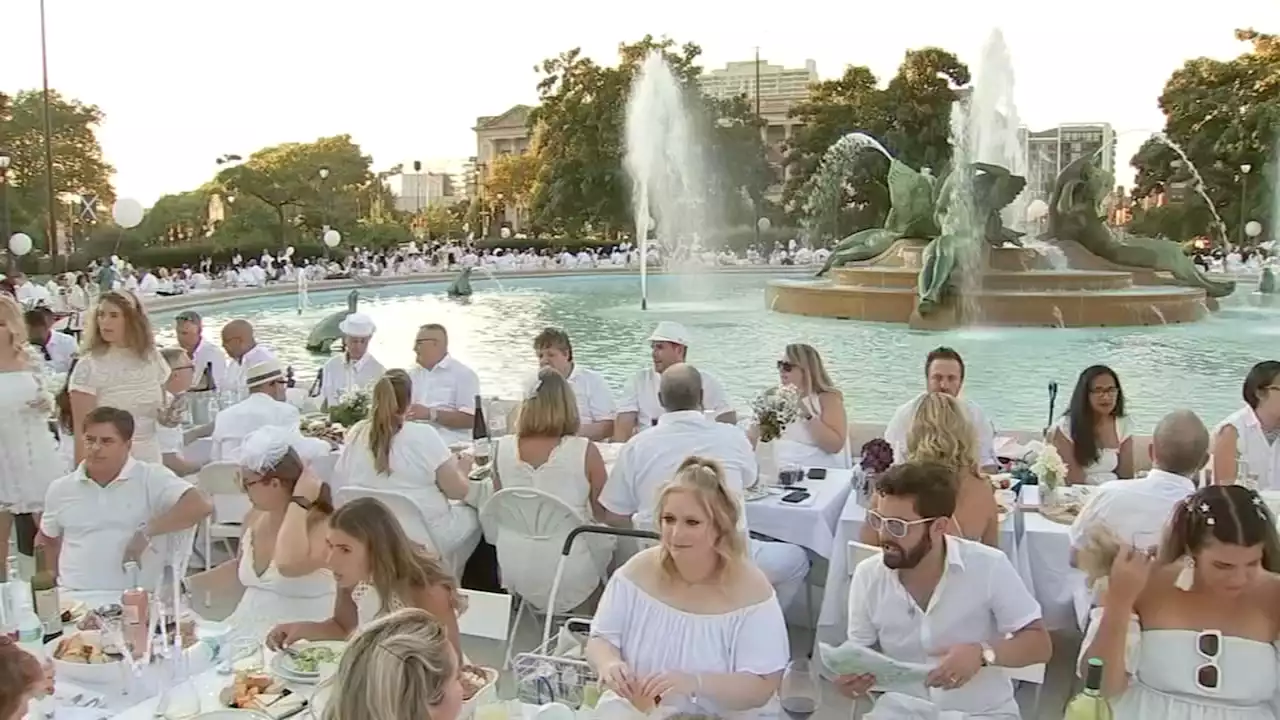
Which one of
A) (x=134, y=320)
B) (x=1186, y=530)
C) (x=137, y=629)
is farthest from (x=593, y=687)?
(x=134, y=320)

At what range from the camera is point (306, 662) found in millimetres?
3232

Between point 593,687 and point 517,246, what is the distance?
4753 centimetres

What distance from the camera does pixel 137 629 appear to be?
320cm

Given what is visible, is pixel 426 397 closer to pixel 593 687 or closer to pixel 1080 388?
pixel 1080 388

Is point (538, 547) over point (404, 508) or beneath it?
beneath

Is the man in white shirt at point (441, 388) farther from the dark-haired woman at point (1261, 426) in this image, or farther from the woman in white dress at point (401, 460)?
the dark-haired woman at point (1261, 426)

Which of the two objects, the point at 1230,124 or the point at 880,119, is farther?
the point at 880,119

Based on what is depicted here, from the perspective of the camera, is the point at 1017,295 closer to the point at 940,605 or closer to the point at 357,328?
the point at 357,328

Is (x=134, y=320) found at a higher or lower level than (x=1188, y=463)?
higher

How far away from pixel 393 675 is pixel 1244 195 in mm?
46227

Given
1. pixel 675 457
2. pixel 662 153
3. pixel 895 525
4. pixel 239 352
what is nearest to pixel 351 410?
pixel 239 352

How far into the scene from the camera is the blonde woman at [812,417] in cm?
645

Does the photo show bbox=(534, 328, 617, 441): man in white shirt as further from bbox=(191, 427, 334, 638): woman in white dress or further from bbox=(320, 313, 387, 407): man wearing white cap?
bbox=(191, 427, 334, 638): woman in white dress

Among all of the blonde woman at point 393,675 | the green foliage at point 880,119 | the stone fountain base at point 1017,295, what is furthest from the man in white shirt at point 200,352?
the green foliage at point 880,119
